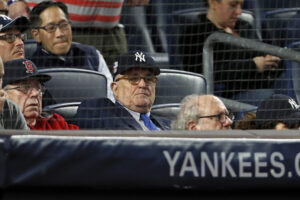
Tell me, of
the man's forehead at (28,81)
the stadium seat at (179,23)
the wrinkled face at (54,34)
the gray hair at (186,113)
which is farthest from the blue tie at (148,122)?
the stadium seat at (179,23)

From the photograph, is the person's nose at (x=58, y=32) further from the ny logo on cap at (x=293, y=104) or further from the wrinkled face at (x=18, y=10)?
the ny logo on cap at (x=293, y=104)

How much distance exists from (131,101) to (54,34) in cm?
84

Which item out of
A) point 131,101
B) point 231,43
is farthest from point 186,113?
point 231,43

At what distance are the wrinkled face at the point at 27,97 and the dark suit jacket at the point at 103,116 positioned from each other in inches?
8.8

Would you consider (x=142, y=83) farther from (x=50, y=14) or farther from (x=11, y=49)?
(x=50, y=14)

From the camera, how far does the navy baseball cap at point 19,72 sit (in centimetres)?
445

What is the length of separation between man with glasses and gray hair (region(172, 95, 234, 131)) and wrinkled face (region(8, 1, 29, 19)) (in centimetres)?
153

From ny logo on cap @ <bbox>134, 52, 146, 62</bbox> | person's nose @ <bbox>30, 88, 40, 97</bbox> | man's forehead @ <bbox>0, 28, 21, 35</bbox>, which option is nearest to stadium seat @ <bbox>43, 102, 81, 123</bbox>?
person's nose @ <bbox>30, 88, 40, 97</bbox>

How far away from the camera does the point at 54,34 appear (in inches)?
204

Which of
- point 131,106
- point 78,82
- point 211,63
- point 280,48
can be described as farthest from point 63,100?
point 280,48

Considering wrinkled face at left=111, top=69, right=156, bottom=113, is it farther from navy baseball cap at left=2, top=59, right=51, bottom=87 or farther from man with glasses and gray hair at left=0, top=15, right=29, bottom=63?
man with glasses and gray hair at left=0, top=15, right=29, bottom=63

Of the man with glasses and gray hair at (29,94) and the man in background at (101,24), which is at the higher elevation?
the man in background at (101,24)

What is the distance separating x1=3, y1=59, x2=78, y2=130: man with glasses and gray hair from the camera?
436 centimetres

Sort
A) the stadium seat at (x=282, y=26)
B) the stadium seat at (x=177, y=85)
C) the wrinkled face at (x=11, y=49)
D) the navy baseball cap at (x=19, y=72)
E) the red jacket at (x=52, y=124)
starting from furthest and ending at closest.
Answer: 1. the stadium seat at (x=282, y=26)
2. the stadium seat at (x=177, y=85)
3. the wrinkled face at (x=11, y=49)
4. the navy baseball cap at (x=19, y=72)
5. the red jacket at (x=52, y=124)
